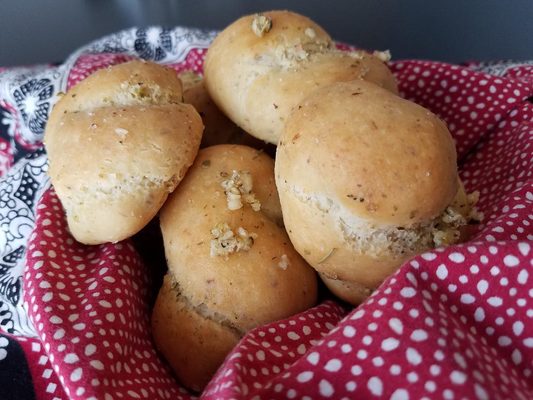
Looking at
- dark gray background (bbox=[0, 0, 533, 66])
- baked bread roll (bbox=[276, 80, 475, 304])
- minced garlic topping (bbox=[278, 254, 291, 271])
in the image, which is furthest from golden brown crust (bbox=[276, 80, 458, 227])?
dark gray background (bbox=[0, 0, 533, 66])

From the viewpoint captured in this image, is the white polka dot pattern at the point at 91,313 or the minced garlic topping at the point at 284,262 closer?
the white polka dot pattern at the point at 91,313

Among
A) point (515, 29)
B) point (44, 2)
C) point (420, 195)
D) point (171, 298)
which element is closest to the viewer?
point (420, 195)

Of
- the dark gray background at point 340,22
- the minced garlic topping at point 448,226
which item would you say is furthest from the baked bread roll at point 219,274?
the dark gray background at point 340,22

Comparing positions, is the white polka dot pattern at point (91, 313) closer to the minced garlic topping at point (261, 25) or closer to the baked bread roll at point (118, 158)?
the baked bread roll at point (118, 158)

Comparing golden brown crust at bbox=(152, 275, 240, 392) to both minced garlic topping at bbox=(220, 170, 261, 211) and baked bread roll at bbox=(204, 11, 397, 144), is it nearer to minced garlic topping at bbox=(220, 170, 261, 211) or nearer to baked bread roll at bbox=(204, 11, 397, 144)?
minced garlic topping at bbox=(220, 170, 261, 211)

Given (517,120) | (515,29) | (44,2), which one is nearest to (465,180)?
(517,120)

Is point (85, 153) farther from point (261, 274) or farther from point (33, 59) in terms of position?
point (33, 59)
